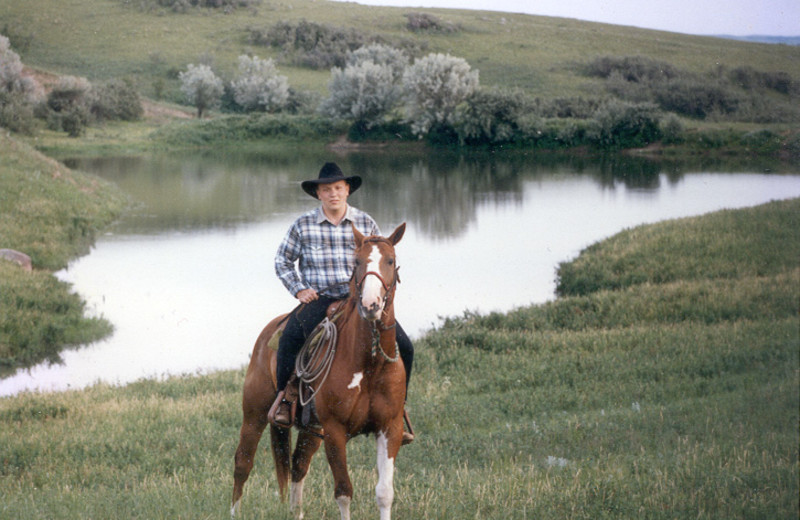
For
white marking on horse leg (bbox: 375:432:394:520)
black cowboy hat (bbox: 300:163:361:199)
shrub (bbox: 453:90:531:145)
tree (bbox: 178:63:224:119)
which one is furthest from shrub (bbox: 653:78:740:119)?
white marking on horse leg (bbox: 375:432:394:520)

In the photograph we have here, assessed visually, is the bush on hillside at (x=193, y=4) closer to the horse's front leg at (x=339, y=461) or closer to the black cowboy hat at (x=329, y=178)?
the black cowboy hat at (x=329, y=178)

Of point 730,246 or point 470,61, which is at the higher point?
point 470,61

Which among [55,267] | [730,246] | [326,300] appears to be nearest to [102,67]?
[55,267]

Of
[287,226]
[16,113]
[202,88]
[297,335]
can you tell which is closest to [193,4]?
[202,88]

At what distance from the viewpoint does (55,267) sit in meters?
25.1

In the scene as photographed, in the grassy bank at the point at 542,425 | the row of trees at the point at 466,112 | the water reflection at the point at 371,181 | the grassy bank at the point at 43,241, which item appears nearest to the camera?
the grassy bank at the point at 542,425

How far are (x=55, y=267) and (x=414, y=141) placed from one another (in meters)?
45.2

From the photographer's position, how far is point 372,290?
5383 millimetres

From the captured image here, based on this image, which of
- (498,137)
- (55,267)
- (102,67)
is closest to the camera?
(55,267)

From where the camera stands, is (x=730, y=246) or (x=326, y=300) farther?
(x=730, y=246)

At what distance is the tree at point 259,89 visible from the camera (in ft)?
257

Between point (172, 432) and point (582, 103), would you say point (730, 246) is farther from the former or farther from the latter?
point (582, 103)

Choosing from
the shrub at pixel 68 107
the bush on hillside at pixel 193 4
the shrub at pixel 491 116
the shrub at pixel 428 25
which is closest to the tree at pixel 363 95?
the shrub at pixel 491 116

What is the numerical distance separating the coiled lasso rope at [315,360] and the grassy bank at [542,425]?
105cm
